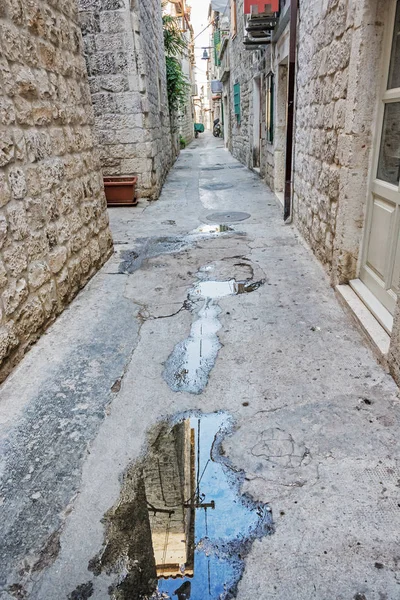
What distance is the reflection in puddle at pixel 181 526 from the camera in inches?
47.4

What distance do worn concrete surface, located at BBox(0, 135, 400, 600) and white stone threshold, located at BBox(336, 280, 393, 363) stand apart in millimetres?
85

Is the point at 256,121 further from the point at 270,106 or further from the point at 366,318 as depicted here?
the point at 366,318

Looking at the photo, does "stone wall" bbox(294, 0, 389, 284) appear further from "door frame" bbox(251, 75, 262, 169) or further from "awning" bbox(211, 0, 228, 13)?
"awning" bbox(211, 0, 228, 13)

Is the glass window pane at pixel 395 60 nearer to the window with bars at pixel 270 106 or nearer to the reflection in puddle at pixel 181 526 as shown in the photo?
the reflection in puddle at pixel 181 526

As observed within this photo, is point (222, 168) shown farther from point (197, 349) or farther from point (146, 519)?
point (146, 519)

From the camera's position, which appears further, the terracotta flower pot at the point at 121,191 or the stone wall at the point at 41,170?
the terracotta flower pot at the point at 121,191

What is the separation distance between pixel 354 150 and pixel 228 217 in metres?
3.17

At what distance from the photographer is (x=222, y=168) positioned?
38.4 feet

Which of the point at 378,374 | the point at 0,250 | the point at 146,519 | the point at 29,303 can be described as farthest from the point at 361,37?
the point at 146,519

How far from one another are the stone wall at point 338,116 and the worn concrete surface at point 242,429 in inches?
18.9

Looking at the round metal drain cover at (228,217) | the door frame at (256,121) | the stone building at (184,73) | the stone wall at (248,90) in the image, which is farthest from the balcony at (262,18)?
the stone building at (184,73)

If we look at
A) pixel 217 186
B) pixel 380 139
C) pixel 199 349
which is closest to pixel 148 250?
pixel 199 349

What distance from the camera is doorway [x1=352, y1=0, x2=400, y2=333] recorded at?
7.59ft

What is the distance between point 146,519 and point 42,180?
2247 millimetres
